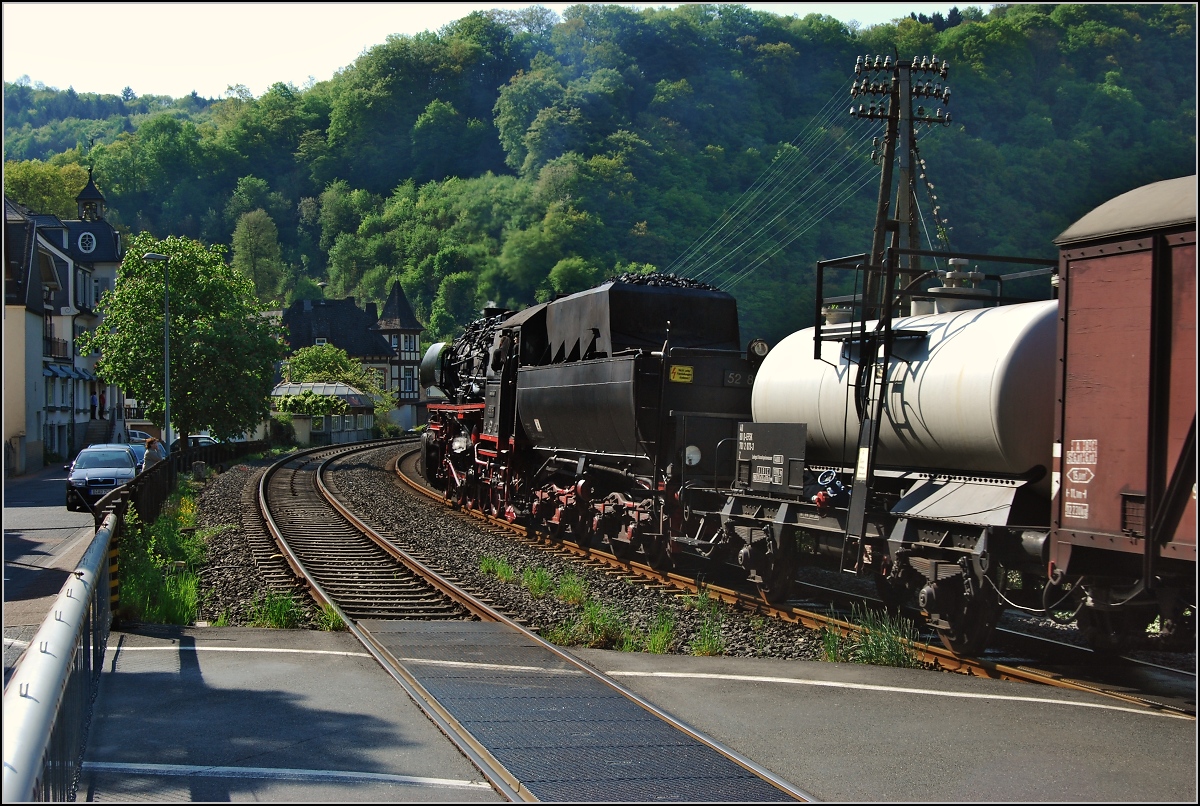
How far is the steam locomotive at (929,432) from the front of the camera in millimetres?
7395

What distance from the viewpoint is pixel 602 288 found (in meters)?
16.0

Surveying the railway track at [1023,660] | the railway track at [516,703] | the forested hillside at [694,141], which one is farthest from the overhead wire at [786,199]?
the railway track at [516,703]

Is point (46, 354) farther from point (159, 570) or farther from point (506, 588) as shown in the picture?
point (506, 588)

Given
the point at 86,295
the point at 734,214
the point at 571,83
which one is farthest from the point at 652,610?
the point at 86,295

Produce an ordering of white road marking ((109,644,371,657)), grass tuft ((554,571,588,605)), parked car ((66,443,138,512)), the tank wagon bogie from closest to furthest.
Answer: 1. the tank wagon bogie
2. white road marking ((109,644,371,657))
3. grass tuft ((554,571,588,605))
4. parked car ((66,443,138,512))

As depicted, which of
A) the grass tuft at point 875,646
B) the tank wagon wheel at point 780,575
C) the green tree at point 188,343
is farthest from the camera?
the green tree at point 188,343

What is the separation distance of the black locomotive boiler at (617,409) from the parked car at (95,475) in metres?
10.0

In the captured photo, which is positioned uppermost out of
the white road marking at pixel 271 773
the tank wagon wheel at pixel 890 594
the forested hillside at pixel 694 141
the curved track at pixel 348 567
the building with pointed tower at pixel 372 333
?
the forested hillside at pixel 694 141

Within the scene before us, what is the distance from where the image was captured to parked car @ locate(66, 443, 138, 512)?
83.9 ft

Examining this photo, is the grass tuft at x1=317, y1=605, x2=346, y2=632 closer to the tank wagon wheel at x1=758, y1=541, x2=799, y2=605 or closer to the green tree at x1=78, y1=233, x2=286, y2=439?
the tank wagon wheel at x1=758, y1=541, x2=799, y2=605

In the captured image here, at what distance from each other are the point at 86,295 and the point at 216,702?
57214mm

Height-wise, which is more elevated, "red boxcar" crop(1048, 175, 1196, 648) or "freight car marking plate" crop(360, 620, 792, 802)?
"red boxcar" crop(1048, 175, 1196, 648)

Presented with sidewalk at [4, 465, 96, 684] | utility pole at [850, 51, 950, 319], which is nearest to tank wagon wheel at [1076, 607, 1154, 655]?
sidewalk at [4, 465, 96, 684]

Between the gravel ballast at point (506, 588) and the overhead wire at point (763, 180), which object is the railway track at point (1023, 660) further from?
the overhead wire at point (763, 180)
